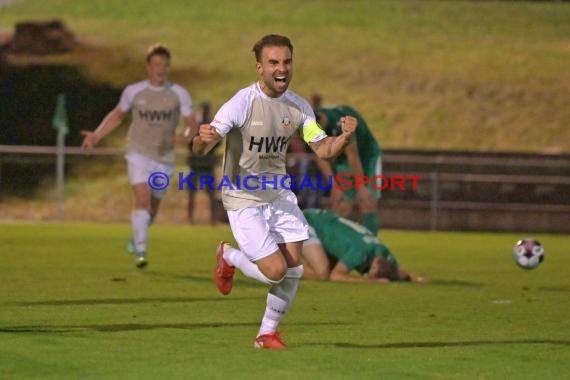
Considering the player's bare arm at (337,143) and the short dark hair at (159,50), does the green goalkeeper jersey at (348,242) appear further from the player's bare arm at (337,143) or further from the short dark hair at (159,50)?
the player's bare arm at (337,143)

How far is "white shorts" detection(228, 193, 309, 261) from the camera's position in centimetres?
908

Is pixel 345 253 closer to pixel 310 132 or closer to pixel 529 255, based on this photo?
pixel 529 255

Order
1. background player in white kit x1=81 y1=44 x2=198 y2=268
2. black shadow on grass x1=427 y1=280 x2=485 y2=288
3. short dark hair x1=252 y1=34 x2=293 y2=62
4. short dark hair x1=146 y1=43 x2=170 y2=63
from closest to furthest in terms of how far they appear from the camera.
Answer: short dark hair x1=252 y1=34 x2=293 y2=62 → black shadow on grass x1=427 y1=280 x2=485 y2=288 → short dark hair x1=146 y1=43 x2=170 y2=63 → background player in white kit x1=81 y1=44 x2=198 y2=268

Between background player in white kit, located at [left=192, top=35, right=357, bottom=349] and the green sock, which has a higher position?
background player in white kit, located at [left=192, top=35, right=357, bottom=349]

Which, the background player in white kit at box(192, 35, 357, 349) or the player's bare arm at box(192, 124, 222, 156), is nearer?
the player's bare arm at box(192, 124, 222, 156)

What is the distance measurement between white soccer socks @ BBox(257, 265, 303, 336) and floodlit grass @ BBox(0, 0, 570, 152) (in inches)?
1101

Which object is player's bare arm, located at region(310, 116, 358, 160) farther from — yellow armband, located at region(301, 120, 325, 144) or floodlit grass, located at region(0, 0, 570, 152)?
floodlit grass, located at region(0, 0, 570, 152)

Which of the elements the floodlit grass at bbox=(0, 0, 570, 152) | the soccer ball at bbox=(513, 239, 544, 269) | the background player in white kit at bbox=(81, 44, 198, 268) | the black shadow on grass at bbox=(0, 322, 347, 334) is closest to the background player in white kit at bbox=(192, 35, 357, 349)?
the black shadow on grass at bbox=(0, 322, 347, 334)

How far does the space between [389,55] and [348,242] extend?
30076 mm

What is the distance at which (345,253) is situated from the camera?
1484 cm

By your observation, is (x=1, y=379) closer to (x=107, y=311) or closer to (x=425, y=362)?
(x=425, y=362)

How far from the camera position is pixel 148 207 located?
52.1ft

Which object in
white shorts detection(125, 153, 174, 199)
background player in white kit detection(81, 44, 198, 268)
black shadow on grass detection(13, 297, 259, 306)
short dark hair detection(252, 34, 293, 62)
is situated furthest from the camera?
white shorts detection(125, 153, 174, 199)

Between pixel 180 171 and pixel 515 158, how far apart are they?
24.5ft
